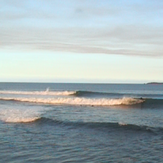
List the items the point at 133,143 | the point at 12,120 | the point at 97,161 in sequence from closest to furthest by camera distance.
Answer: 1. the point at 97,161
2. the point at 133,143
3. the point at 12,120

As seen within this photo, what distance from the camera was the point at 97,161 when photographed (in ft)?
33.3

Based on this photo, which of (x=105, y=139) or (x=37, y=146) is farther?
(x=105, y=139)

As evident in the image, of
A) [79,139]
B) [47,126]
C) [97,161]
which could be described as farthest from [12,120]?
[97,161]

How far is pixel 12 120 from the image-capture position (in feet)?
61.6

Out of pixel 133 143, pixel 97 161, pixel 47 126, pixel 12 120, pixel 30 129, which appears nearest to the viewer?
pixel 97 161

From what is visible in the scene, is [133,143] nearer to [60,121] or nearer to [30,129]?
[30,129]

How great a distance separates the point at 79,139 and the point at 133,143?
2.44 m

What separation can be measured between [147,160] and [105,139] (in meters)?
3.69

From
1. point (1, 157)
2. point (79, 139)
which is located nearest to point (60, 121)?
point (79, 139)

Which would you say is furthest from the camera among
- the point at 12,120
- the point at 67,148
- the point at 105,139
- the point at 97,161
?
the point at 12,120

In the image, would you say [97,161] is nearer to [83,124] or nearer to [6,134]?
[6,134]

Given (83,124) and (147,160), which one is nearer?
(147,160)

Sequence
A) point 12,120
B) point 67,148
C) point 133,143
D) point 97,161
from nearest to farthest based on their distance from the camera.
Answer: point 97,161
point 67,148
point 133,143
point 12,120

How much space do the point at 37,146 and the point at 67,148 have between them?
1239mm
